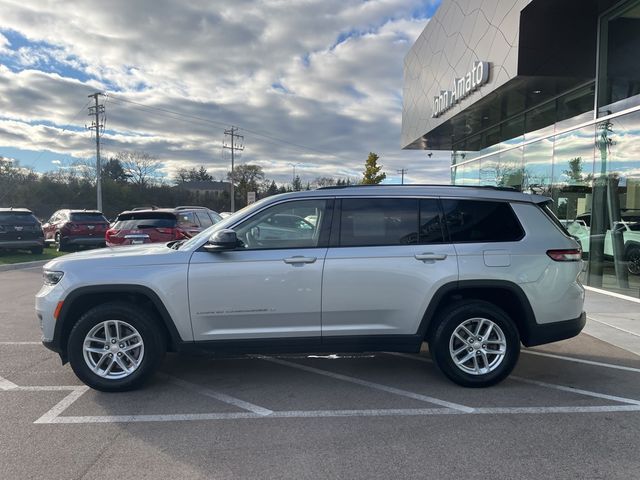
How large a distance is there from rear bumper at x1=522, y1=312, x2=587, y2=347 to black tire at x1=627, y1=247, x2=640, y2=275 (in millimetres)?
5636

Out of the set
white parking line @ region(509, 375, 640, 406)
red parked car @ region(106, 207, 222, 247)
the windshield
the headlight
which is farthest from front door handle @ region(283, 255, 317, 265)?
red parked car @ region(106, 207, 222, 247)

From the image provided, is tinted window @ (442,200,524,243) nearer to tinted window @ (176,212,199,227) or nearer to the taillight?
the taillight

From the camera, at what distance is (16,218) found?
1608cm

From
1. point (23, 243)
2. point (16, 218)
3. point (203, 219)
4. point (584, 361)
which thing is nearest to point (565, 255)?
point (584, 361)

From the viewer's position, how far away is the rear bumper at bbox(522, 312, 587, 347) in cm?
446

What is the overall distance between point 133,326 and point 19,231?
14483 mm

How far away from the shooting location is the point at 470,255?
4395 millimetres

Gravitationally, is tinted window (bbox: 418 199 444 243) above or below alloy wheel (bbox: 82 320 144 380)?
above

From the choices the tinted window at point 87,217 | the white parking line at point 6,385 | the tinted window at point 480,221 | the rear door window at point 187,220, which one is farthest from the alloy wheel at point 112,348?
the tinted window at point 87,217

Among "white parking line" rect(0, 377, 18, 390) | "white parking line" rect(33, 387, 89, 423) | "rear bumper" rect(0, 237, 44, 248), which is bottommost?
"white parking line" rect(33, 387, 89, 423)

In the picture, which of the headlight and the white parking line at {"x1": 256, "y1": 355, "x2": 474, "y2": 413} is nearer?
the white parking line at {"x1": 256, "y1": 355, "x2": 474, "y2": 413}

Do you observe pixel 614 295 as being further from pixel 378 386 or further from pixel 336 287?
pixel 336 287

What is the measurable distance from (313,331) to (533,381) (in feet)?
7.48

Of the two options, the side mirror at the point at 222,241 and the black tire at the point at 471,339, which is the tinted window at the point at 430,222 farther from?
the side mirror at the point at 222,241
